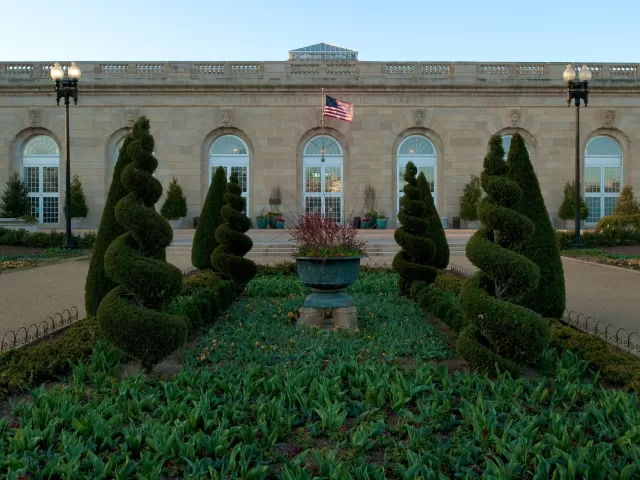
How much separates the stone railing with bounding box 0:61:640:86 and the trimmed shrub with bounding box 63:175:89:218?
5.92m

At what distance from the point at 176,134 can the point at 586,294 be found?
25604 mm

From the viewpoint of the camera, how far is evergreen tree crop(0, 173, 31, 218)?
1215 inches

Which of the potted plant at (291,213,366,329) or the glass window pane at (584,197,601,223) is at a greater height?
the glass window pane at (584,197,601,223)

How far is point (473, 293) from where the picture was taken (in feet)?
19.2

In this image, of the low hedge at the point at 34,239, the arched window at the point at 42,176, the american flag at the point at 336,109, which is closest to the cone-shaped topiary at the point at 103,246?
the low hedge at the point at 34,239

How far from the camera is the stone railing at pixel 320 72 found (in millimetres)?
32469

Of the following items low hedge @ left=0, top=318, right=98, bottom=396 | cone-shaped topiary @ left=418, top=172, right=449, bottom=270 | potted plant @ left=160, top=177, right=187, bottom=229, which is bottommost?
low hedge @ left=0, top=318, right=98, bottom=396

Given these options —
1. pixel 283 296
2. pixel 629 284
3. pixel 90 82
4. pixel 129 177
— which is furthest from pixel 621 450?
pixel 90 82

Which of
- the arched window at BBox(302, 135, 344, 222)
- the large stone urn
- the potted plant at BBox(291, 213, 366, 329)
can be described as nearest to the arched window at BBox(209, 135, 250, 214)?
the arched window at BBox(302, 135, 344, 222)

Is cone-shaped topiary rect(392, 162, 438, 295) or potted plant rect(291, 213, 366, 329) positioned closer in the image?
potted plant rect(291, 213, 366, 329)

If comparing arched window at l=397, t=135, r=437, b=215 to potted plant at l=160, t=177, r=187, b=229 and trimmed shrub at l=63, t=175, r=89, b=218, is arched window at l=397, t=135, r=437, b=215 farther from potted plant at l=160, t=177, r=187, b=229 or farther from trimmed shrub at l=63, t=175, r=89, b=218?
trimmed shrub at l=63, t=175, r=89, b=218

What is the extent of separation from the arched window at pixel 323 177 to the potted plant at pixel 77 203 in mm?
12337

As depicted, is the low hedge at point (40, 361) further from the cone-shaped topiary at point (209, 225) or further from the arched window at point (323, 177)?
the arched window at point (323, 177)

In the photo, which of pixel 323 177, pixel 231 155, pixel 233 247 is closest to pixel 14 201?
pixel 231 155
